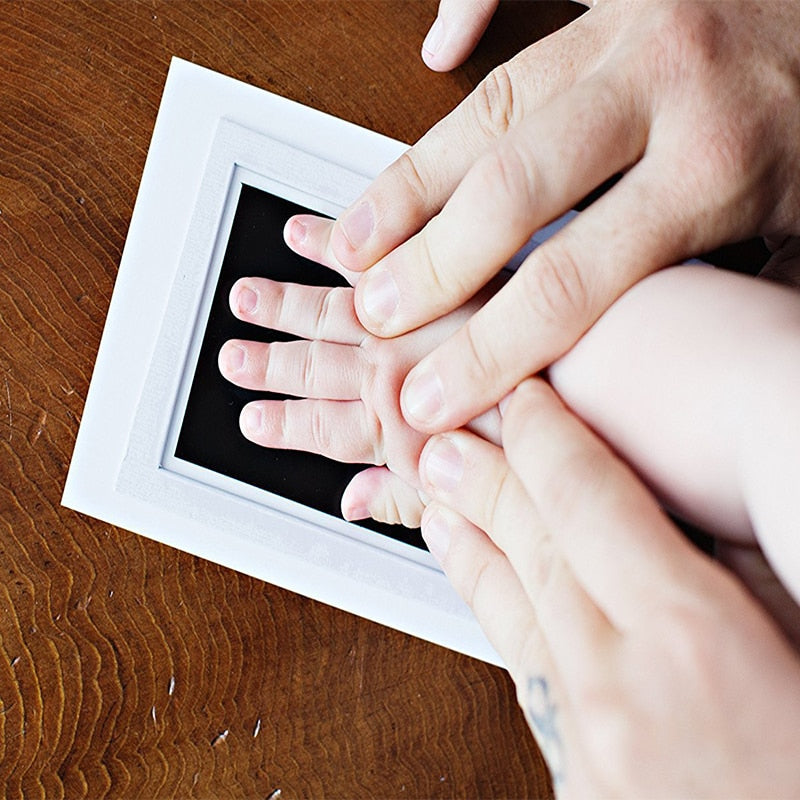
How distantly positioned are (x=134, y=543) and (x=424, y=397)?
20 cm

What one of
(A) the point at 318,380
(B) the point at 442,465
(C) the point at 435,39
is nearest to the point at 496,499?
(B) the point at 442,465

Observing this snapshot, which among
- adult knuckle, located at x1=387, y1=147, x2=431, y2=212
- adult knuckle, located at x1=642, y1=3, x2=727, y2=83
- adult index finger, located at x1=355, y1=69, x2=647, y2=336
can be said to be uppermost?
adult knuckle, located at x1=642, y1=3, x2=727, y2=83

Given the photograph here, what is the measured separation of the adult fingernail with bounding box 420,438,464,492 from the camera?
403mm

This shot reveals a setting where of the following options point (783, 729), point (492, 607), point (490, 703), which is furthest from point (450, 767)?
Result: point (783, 729)

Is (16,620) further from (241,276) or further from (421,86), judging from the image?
(421,86)

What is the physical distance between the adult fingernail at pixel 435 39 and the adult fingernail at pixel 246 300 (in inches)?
6.8

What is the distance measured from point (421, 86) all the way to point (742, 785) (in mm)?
391

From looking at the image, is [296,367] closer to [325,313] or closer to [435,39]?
[325,313]

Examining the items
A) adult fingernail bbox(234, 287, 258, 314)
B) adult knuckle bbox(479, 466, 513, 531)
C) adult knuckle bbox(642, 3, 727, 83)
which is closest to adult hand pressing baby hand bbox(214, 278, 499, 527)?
adult fingernail bbox(234, 287, 258, 314)

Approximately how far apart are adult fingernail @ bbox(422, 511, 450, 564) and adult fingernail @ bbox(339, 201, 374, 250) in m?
0.15

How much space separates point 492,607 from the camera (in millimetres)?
365

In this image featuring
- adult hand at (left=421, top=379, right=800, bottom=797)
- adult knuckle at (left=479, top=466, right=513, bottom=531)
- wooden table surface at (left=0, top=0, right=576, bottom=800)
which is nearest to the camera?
adult hand at (left=421, top=379, right=800, bottom=797)

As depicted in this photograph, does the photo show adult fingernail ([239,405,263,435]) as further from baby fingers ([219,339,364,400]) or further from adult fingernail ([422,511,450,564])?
adult fingernail ([422,511,450,564])

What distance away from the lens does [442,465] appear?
41 centimetres
